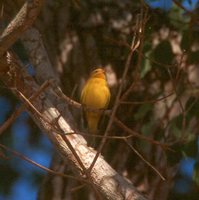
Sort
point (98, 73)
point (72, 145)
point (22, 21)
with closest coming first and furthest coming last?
point (22, 21) < point (72, 145) < point (98, 73)

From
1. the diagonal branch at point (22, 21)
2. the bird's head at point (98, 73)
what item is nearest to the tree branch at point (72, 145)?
the diagonal branch at point (22, 21)

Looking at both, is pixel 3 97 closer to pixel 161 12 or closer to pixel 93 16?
pixel 93 16

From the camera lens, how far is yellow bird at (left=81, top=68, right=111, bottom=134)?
13.1ft

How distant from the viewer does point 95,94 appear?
4.02m

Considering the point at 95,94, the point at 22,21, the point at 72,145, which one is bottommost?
the point at 72,145

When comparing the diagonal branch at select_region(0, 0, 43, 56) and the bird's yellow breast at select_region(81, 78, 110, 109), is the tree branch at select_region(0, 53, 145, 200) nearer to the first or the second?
the diagonal branch at select_region(0, 0, 43, 56)

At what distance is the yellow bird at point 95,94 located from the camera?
400 centimetres

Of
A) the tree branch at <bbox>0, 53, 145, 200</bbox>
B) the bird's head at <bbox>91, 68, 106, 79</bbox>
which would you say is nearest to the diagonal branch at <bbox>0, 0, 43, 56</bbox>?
the tree branch at <bbox>0, 53, 145, 200</bbox>

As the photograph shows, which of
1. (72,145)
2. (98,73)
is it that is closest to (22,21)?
(72,145)

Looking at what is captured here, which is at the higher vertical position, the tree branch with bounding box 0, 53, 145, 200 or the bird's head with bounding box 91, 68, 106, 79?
the bird's head with bounding box 91, 68, 106, 79

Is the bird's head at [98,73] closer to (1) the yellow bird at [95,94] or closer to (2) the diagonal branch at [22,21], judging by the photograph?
(1) the yellow bird at [95,94]

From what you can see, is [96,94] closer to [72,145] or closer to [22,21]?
[72,145]

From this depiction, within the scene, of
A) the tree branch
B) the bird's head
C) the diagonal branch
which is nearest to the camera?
the diagonal branch

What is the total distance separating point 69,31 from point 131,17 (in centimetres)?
42
